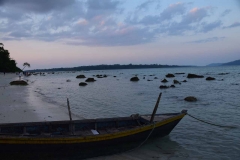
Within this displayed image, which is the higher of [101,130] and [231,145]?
[101,130]

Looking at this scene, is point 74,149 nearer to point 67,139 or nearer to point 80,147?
point 80,147

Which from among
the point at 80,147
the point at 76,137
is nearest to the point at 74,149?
the point at 80,147

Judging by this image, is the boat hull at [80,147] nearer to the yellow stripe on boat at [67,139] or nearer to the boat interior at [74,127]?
the yellow stripe on boat at [67,139]

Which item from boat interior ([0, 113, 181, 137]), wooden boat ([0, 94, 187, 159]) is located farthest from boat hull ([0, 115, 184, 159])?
boat interior ([0, 113, 181, 137])

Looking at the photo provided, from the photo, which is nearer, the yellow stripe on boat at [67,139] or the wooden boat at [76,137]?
the yellow stripe on boat at [67,139]

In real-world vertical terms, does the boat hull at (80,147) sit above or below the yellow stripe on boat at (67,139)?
below

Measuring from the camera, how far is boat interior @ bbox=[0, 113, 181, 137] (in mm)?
7871

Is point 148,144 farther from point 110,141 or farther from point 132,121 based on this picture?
point 110,141

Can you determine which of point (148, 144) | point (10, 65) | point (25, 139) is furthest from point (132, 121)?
point (10, 65)

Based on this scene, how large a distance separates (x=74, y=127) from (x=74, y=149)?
5.04 ft

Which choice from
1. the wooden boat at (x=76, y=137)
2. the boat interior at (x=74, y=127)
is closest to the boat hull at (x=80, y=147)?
the wooden boat at (x=76, y=137)

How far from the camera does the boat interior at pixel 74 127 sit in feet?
25.8

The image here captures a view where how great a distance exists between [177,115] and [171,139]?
4.39 feet

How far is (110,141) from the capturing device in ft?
24.7
